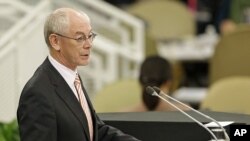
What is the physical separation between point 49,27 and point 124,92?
2997mm

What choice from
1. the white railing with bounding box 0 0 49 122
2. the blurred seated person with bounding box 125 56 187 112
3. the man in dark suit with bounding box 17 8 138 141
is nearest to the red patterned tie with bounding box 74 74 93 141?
the man in dark suit with bounding box 17 8 138 141

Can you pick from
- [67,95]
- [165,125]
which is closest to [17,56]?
[165,125]

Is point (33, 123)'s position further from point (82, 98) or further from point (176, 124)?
point (176, 124)

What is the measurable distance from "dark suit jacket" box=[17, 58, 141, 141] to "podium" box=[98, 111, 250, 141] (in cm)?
23

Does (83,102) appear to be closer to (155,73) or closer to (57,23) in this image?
(57,23)

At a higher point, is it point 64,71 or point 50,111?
point 64,71

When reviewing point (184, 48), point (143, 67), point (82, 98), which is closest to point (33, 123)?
point (82, 98)

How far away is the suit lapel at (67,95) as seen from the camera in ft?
12.1

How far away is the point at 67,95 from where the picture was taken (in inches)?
146

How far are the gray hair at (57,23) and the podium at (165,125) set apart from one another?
1.82 feet

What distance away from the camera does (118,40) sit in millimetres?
8977

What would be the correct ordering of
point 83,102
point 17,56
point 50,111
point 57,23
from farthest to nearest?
point 17,56 → point 83,102 → point 57,23 → point 50,111

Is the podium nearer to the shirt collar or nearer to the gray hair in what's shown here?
the shirt collar

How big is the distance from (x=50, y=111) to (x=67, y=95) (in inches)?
6.8
